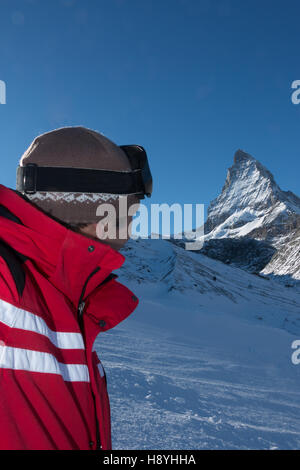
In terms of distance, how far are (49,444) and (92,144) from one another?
1.21 m

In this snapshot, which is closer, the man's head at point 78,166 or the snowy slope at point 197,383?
the man's head at point 78,166

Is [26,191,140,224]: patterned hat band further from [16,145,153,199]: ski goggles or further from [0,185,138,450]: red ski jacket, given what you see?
[0,185,138,450]: red ski jacket

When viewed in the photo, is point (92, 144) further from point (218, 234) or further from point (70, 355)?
point (218, 234)

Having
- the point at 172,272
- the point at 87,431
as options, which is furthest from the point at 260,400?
the point at 172,272

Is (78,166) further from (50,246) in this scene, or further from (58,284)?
(58,284)

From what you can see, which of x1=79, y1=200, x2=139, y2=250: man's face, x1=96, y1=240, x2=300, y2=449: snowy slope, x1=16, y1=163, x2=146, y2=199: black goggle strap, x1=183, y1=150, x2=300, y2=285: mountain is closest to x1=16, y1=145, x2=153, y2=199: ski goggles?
x1=16, y1=163, x2=146, y2=199: black goggle strap

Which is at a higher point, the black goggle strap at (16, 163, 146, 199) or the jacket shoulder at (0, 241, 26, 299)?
the black goggle strap at (16, 163, 146, 199)

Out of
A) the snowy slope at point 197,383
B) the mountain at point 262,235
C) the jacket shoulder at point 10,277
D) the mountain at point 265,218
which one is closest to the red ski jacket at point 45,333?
→ the jacket shoulder at point 10,277

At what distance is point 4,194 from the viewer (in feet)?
3.87

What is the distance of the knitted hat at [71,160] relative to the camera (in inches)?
54.7

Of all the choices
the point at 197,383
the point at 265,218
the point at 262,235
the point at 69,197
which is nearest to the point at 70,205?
the point at 69,197

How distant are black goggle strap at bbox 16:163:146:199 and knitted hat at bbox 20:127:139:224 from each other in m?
0.02

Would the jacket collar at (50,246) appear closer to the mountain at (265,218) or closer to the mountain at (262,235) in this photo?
the mountain at (262,235)

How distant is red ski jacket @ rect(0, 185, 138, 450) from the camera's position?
3.31 feet
